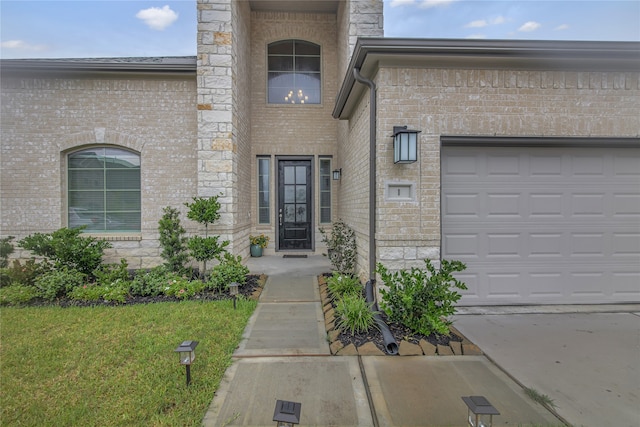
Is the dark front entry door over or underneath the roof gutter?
underneath

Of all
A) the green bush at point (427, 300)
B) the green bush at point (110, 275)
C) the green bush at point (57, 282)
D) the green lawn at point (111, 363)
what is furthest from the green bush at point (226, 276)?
the green bush at point (427, 300)

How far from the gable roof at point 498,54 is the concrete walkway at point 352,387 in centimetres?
337

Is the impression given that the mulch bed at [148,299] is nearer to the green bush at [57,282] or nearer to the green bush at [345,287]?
the green bush at [57,282]

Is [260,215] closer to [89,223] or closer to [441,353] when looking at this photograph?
[89,223]

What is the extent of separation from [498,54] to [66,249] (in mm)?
6954

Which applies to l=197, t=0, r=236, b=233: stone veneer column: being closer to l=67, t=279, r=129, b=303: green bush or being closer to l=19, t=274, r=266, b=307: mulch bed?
l=19, t=274, r=266, b=307: mulch bed

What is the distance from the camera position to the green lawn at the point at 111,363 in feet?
7.15

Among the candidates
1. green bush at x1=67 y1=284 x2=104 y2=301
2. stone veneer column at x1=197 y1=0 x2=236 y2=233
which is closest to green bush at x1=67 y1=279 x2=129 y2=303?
green bush at x1=67 y1=284 x2=104 y2=301

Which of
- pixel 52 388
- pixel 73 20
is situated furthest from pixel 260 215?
pixel 52 388

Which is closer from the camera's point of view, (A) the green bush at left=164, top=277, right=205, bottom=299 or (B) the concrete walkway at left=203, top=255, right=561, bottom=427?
(B) the concrete walkway at left=203, top=255, right=561, bottom=427

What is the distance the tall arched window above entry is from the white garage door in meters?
5.40

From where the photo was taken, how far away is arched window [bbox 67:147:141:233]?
21.2ft

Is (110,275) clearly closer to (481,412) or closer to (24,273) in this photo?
(24,273)

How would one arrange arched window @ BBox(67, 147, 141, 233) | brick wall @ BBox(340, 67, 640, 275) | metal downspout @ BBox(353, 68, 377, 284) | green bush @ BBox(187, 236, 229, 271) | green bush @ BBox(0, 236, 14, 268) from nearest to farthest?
brick wall @ BBox(340, 67, 640, 275), metal downspout @ BBox(353, 68, 377, 284), green bush @ BBox(187, 236, 229, 271), green bush @ BBox(0, 236, 14, 268), arched window @ BBox(67, 147, 141, 233)
